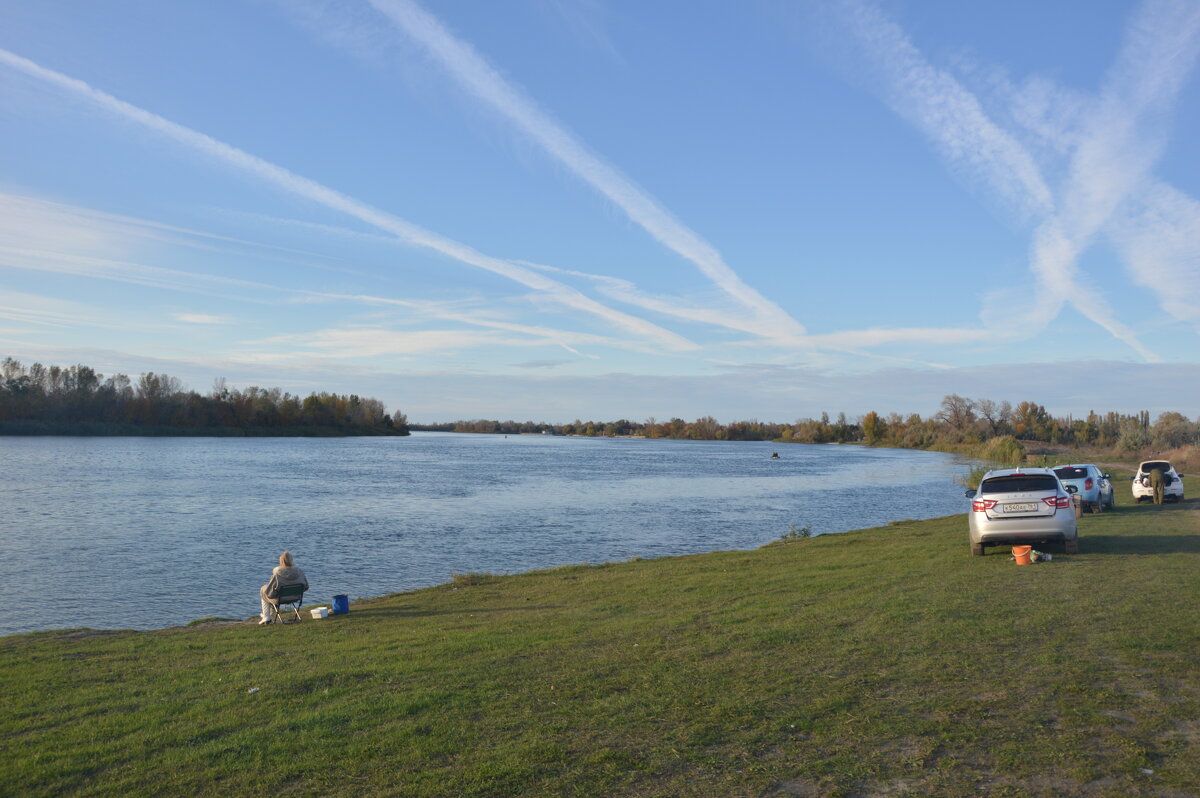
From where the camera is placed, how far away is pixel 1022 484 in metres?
15.9

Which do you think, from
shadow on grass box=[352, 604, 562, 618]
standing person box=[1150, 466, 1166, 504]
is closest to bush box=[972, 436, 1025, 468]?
standing person box=[1150, 466, 1166, 504]

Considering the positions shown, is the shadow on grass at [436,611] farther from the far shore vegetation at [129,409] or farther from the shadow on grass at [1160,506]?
the far shore vegetation at [129,409]

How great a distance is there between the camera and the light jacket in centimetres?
1474

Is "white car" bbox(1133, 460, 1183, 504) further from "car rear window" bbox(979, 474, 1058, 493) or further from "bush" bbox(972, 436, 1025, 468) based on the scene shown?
"bush" bbox(972, 436, 1025, 468)

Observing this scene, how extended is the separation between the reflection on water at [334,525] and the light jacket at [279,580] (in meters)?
3.63

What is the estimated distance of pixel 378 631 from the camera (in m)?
12.9

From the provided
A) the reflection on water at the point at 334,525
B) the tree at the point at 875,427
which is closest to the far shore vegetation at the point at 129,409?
the reflection on water at the point at 334,525

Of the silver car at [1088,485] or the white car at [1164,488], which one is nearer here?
the silver car at [1088,485]

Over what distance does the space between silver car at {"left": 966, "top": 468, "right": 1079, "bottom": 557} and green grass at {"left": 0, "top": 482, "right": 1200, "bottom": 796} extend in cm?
200

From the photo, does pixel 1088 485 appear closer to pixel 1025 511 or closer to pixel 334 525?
pixel 1025 511

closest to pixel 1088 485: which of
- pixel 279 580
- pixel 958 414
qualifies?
pixel 279 580

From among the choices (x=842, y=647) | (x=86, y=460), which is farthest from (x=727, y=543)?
(x=86, y=460)

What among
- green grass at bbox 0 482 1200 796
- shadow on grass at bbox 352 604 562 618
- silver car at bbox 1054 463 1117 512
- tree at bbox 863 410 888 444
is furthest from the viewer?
tree at bbox 863 410 888 444

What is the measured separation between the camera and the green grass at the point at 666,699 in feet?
18.1
